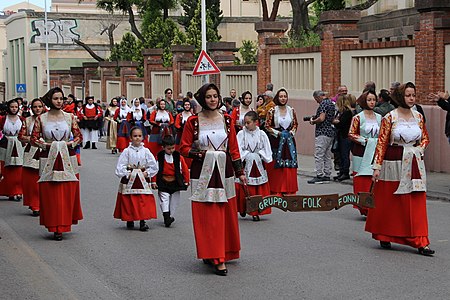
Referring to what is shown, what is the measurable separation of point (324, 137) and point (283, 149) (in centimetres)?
390

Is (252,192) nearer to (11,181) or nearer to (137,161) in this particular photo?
(137,161)

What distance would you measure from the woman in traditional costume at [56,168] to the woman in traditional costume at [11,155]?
3877mm

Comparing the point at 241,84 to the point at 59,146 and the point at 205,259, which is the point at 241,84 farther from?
the point at 205,259

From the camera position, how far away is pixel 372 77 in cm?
2138

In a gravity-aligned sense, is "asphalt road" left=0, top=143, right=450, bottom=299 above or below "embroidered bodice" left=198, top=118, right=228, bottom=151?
below

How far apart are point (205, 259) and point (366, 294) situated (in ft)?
6.48

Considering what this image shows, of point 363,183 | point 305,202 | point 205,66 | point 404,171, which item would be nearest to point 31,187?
point 363,183

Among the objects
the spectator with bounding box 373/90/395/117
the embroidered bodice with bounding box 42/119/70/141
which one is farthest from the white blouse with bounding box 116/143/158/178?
the spectator with bounding box 373/90/395/117

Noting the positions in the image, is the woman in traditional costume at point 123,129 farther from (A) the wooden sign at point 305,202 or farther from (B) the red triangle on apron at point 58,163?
(A) the wooden sign at point 305,202

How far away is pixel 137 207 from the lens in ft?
40.3

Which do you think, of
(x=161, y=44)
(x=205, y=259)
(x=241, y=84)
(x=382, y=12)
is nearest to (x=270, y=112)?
(x=205, y=259)

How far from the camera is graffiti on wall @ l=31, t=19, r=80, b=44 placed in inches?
2452

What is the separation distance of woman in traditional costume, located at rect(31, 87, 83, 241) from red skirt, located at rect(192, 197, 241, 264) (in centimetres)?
280

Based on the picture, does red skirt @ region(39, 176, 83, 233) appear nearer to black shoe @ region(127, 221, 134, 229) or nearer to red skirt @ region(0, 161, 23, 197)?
black shoe @ region(127, 221, 134, 229)
